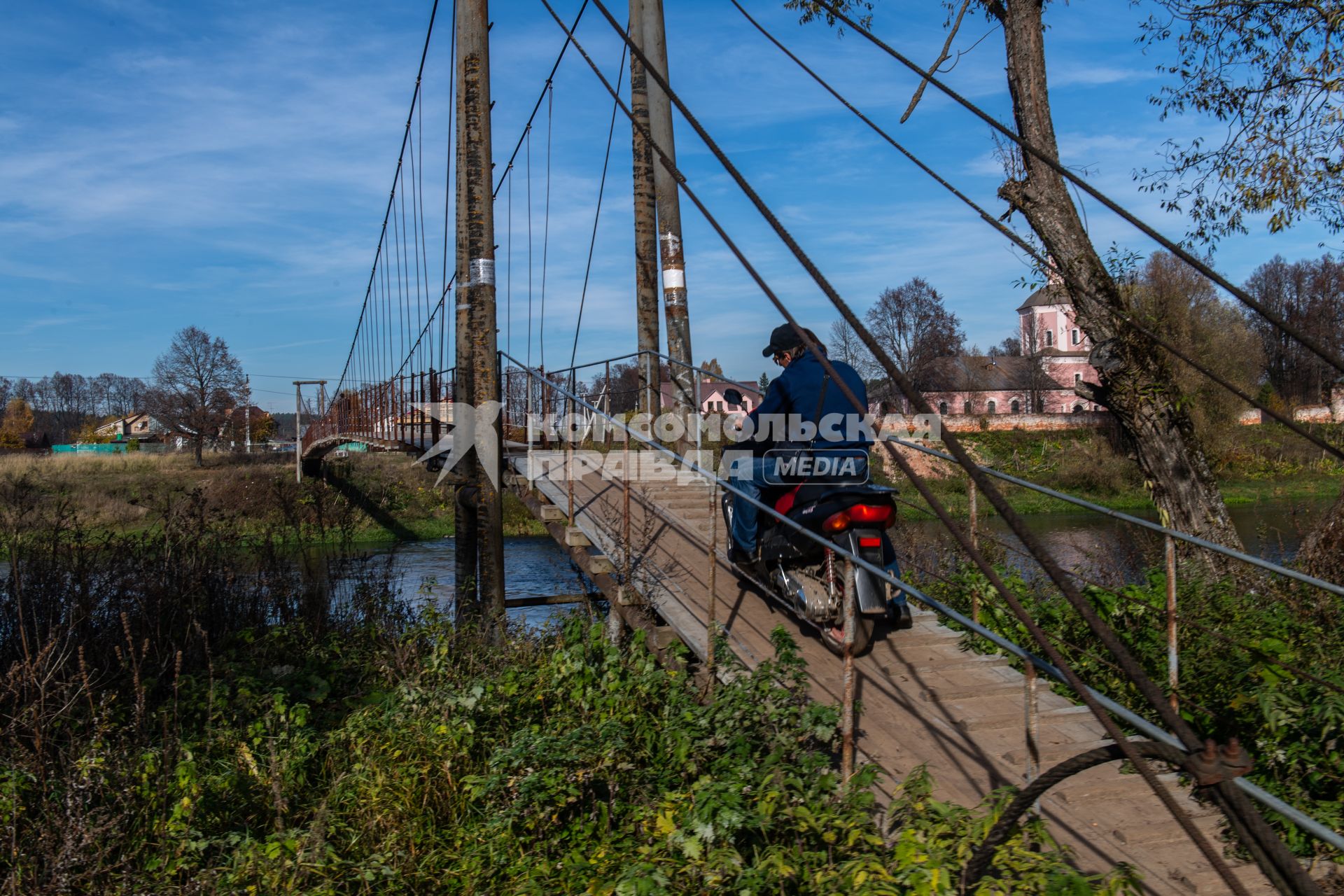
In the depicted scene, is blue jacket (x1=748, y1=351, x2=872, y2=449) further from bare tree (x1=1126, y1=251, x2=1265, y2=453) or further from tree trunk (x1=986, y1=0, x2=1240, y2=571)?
bare tree (x1=1126, y1=251, x2=1265, y2=453)

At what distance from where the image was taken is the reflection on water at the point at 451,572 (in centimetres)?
909

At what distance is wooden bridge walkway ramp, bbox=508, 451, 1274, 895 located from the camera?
2.91 metres

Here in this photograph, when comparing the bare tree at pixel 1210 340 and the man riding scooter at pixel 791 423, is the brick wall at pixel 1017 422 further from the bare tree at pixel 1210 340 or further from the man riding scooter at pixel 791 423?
the man riding scooter at pixel 791 423

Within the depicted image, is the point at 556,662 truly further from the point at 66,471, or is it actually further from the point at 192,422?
the point at 192,422

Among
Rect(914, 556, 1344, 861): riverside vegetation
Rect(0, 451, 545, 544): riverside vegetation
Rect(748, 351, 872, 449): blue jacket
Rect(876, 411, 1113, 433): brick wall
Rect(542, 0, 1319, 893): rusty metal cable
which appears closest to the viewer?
Rect(542, 0, 1319, 893): rusty metal cable

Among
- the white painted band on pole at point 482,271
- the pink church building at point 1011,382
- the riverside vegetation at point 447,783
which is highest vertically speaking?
the pink church building at point 1011,382

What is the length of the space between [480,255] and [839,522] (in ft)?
12.2

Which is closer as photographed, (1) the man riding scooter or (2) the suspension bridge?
(2) the suspension bridge

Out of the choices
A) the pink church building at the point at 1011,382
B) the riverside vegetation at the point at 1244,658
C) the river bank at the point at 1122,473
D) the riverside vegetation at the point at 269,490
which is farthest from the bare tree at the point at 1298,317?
the riverside vegetation at the point at 1244,658

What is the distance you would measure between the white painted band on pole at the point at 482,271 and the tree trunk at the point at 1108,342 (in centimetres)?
393

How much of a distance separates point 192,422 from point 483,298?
41228 millimetres

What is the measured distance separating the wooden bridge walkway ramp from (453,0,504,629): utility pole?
61 centimetres

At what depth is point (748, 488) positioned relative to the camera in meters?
5.08

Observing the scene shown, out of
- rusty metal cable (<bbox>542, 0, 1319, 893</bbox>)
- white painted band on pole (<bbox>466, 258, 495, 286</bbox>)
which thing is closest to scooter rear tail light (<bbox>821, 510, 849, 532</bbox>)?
rusty metal cable (<bbox>542, 0, 1319, 893</bbox>)
